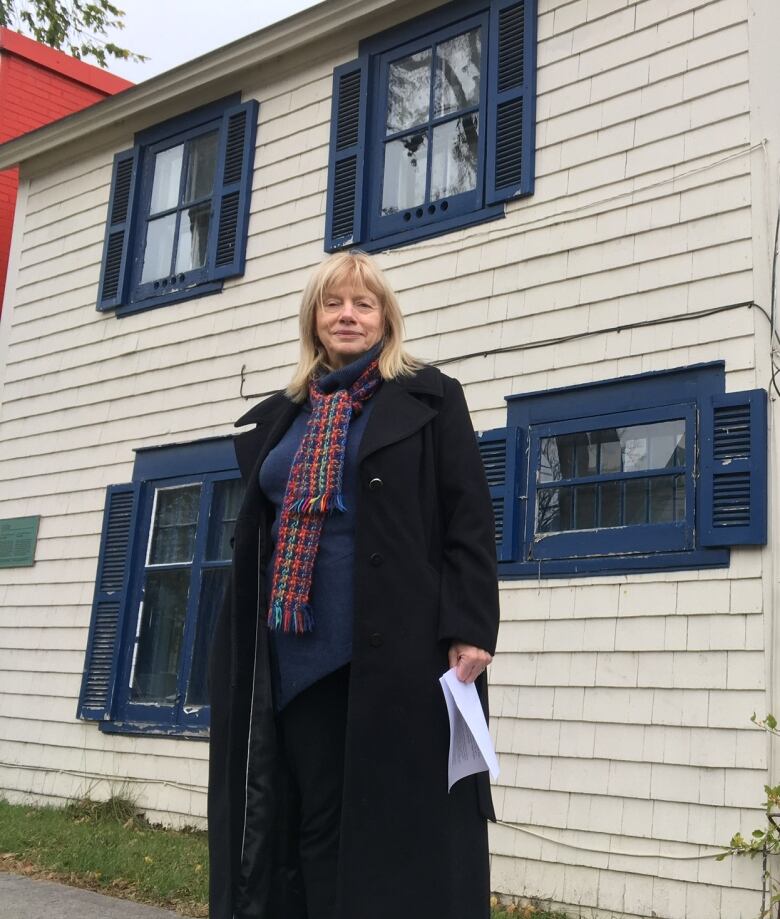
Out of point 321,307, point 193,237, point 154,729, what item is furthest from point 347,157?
point 321,307

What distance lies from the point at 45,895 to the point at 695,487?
3.34 m

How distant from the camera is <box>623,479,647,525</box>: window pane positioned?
525 cm

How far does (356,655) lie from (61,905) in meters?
3.06

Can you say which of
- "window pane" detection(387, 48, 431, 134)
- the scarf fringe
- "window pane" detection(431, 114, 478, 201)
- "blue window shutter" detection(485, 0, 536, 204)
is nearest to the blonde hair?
the scarf fringe

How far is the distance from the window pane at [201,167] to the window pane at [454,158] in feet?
6.68

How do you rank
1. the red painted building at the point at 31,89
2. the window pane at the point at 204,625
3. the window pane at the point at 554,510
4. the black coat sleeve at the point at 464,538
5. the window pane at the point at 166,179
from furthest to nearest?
the red painted building at the point at 31,89, the window pane at the point at 166,179, the window pane at the point at 204,625, the window pane at the point at 554,510, the black coat sleeve at the point at 464,538

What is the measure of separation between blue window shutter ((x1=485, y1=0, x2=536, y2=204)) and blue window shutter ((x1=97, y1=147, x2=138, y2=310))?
3223 millimetres

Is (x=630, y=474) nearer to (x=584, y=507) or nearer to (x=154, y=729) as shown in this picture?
(x=584, y=507)

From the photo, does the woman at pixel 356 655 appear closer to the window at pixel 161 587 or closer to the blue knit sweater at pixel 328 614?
the blue knit sweater at pixel 328 614

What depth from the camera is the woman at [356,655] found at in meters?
2.46

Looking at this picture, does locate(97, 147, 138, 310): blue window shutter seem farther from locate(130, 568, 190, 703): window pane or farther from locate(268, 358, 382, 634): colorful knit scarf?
locate(268, 358, 382, 634): colorful knit scarf

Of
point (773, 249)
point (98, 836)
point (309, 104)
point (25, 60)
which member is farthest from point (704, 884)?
point (25, 60)

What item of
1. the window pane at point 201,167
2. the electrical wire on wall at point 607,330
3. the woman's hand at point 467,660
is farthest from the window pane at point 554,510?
the window pane at point 201,167

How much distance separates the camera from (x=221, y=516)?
7387 millimetres
